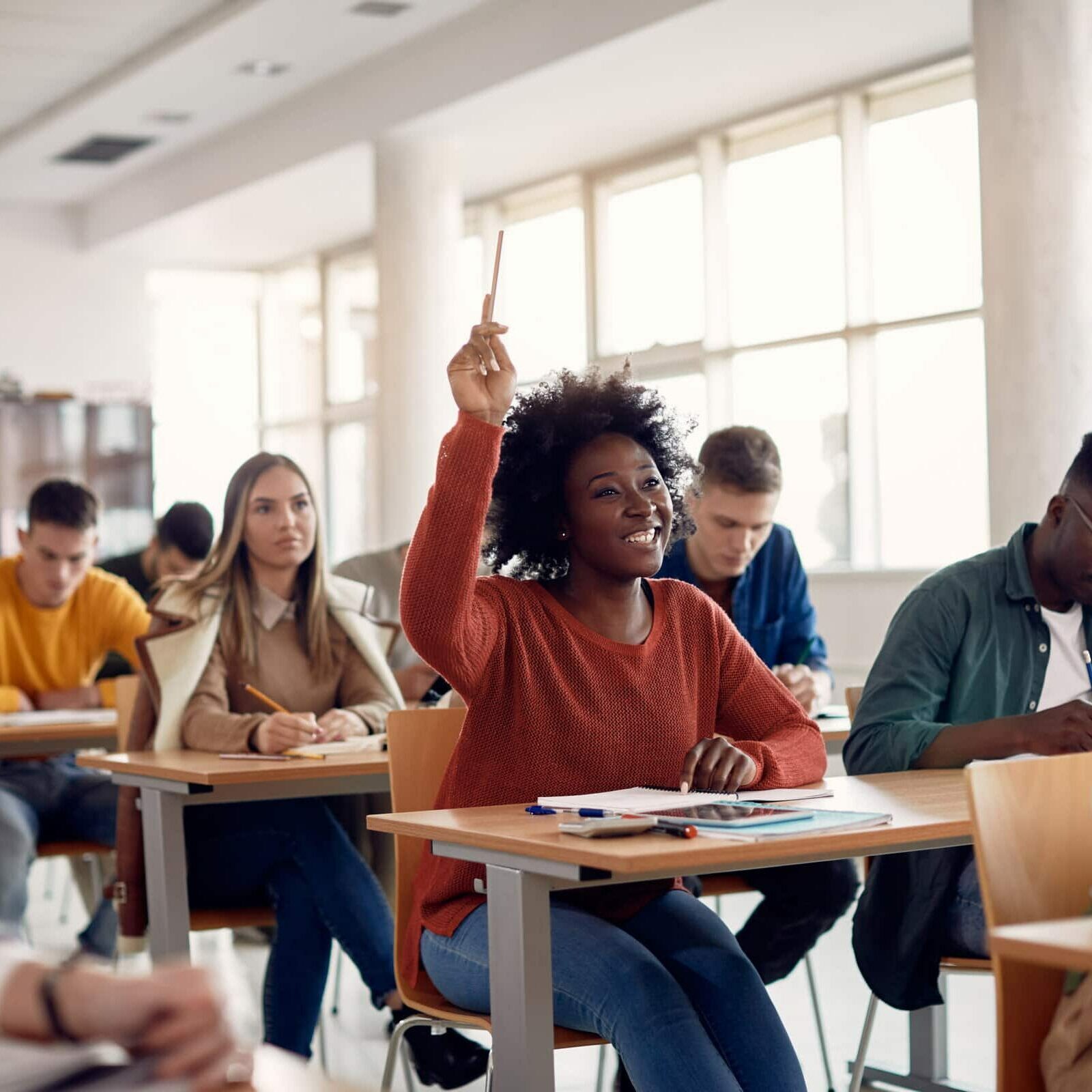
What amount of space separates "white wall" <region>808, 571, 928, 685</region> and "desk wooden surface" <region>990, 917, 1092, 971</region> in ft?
17.6

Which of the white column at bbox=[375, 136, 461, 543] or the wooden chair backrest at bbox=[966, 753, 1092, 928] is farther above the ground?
the white column at bbox=[375, 136, 461, 543]

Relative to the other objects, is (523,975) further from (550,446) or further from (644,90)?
(644,90)

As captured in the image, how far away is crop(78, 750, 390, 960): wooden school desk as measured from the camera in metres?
2.87

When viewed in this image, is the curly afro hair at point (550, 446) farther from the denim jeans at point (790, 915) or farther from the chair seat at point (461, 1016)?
the denim jeans at point (790, 915)

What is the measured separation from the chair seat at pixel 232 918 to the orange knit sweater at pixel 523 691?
0.86 metres

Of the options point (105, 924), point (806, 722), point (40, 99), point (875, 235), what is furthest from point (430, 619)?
point (40, 99)

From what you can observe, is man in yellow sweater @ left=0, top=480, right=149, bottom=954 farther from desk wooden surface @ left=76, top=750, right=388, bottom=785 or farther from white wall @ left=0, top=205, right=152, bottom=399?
white wall @ left=0, top=205, right=152, bottom=399

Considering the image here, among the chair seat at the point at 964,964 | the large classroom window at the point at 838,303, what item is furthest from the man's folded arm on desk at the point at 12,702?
the large classroom window at the point at 838,303

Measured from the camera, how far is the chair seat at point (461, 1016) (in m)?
2.03

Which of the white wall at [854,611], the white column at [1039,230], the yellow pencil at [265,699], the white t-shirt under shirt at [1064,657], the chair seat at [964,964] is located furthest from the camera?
the white wall at [854,611]

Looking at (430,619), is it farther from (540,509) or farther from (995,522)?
(995,522)

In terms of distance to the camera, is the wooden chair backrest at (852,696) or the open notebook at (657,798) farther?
the wooden chair backrest at (852,696)

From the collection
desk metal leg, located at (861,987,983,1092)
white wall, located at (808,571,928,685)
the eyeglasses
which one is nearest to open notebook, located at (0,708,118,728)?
desk metal leg, located at (861,987,983,1092)

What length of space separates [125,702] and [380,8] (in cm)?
427
